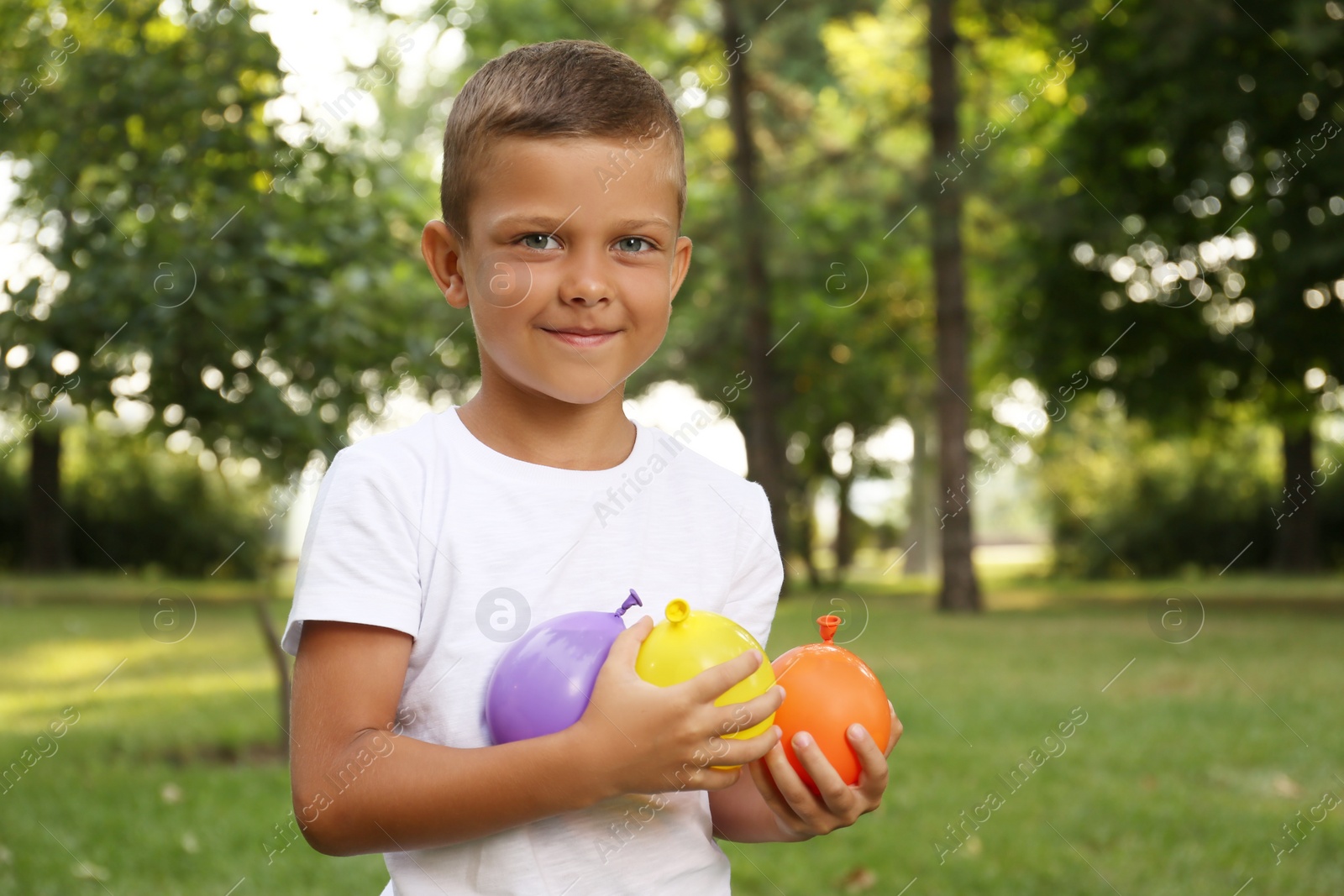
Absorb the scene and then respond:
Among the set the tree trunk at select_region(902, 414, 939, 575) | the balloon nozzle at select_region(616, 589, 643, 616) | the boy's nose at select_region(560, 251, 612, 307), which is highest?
Answer: the boy's nose at select_region(560, 251, 612, 307)

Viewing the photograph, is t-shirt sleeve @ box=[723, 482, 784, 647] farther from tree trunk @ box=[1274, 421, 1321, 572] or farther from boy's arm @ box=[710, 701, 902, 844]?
tree trunk @ box=[1274, 421, 1321, 572]

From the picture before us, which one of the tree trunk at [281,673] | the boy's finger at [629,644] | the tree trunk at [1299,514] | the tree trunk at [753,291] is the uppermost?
the boy's finger at [629,644]

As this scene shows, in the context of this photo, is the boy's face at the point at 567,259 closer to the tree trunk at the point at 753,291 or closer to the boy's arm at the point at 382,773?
the boy's arm at the point at 382,773

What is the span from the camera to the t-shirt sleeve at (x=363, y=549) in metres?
1.65

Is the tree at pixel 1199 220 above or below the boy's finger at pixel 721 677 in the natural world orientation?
below

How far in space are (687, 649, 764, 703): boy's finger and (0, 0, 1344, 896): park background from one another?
3083 millimetres

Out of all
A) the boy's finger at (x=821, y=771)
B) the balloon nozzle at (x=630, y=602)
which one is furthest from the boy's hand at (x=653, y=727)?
the boy's finger at (x=821, y=771)

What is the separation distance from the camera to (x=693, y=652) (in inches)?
65.0

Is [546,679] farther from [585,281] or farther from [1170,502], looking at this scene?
[1170,502]

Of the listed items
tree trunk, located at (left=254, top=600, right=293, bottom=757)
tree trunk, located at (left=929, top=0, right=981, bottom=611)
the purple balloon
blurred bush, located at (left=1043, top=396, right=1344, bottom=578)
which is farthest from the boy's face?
blurred bush, located at (left=1043, top=396, right=1344, bottom=578)

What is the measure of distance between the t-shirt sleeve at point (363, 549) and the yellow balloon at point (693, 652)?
345 mm

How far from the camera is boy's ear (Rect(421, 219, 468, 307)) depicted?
2.00 metres

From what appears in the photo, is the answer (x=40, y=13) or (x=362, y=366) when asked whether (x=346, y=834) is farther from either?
(x=40, y=13)

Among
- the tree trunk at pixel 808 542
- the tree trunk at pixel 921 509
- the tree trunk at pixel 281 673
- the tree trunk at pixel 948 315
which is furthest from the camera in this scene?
the tree trunk at pixel 921 509
